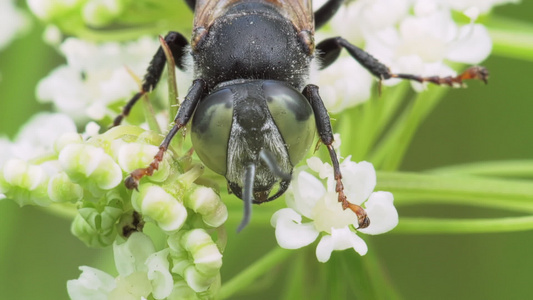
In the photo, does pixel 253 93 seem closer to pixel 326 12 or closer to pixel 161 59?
pixel 161 59

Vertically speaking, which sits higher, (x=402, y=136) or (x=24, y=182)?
(x=24, y=182)

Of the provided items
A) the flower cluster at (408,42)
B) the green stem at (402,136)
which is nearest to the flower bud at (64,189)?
the flower cluster at (408,42)

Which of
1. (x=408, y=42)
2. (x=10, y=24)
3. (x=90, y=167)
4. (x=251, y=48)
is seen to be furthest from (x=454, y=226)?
(x=10, y=24)

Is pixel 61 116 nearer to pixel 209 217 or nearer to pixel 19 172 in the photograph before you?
pixel 19 172

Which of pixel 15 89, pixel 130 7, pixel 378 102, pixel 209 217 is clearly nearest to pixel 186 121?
pixel 209 217

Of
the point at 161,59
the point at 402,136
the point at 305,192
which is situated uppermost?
the point at 161,59
